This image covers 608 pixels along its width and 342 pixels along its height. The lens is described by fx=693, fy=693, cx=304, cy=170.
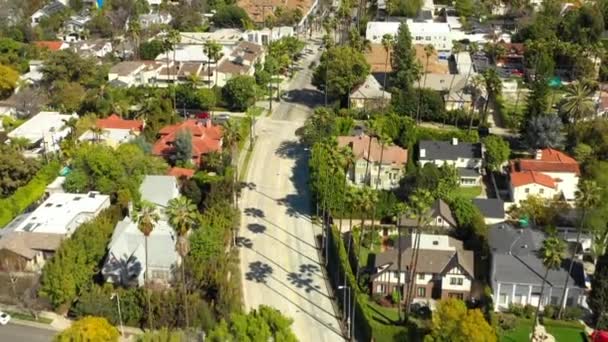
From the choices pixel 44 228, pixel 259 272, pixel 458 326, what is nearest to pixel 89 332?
pixel 259 272

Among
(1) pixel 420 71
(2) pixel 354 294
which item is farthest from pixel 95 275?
(1) pixel 420 71

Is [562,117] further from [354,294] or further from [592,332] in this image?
[354,294]

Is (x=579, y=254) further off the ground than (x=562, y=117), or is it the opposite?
(x=562, y=117)

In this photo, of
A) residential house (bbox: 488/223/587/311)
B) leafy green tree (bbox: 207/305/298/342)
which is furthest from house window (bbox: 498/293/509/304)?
leafy green tree (bbox: 207/305/298/342)

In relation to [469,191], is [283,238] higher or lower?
lower

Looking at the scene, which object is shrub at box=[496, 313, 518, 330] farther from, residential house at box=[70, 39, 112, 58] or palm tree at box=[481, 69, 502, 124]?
residential house at box=[70, 39, 112, 58]

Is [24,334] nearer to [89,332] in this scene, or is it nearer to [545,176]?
[89,332]

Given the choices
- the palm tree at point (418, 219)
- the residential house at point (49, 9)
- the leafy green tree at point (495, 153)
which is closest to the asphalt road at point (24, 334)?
the palm tree at point (418, 219)
